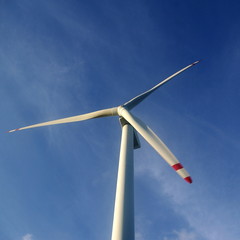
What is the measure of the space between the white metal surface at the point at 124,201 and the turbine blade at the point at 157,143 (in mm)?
2057

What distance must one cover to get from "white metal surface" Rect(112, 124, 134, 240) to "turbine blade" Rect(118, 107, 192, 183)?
81.0 inches

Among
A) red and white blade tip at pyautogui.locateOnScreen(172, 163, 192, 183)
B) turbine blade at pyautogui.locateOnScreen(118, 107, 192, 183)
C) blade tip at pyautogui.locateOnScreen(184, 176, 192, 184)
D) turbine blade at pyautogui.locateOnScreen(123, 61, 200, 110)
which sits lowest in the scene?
blade tip at pyautogui.locateOnScreen(184, 176, 192, 184)

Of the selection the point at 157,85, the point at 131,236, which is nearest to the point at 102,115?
the point at 157,85

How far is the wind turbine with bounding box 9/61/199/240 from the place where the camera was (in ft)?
39.5

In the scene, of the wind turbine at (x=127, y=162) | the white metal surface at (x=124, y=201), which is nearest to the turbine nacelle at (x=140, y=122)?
the wind turbine at (x=127, y=162)

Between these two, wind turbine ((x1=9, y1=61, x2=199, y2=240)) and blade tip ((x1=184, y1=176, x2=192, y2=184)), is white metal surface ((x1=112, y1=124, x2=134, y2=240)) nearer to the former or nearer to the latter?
wind turbine ((x1=9, y1=61, x2=199, y2=240))

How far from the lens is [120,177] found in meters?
14.5

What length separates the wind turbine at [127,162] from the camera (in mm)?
12031

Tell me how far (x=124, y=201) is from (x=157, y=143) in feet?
19.7

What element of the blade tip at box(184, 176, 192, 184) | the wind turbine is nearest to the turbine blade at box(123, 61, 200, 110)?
the wind turbine

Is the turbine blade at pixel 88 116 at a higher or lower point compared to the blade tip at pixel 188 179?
higher

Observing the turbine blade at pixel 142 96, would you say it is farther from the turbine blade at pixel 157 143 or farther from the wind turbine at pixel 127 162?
the turbine blade at pixel 157 143

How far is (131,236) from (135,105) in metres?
15.5

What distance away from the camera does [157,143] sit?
17.6 metres
